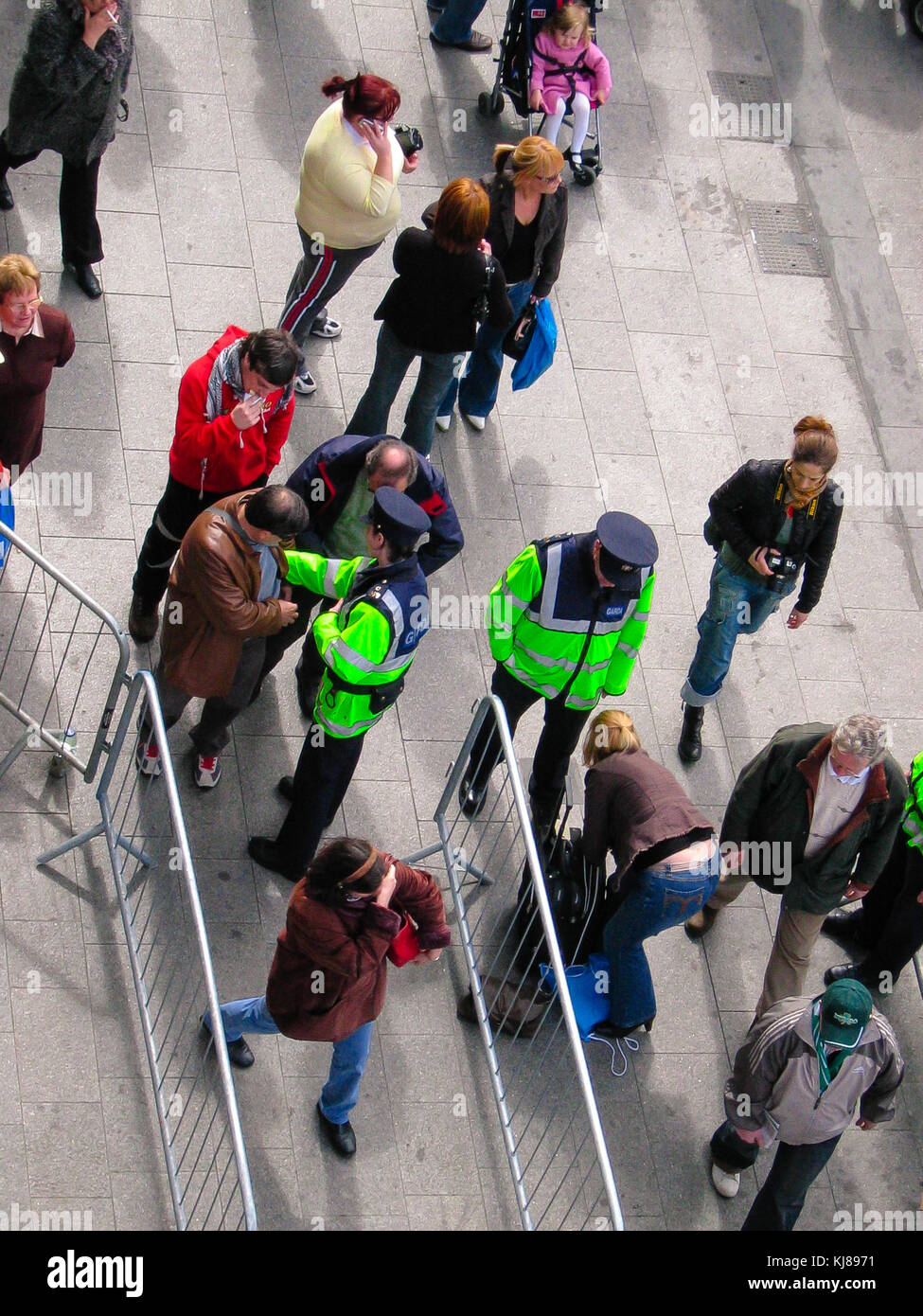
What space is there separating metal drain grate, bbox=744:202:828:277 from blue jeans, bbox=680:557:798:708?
327 centimetres

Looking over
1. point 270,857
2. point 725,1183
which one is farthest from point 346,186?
point 725,1183

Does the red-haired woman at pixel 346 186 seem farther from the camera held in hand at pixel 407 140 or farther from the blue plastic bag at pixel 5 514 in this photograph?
the blue plastic bag at pixel 5 514

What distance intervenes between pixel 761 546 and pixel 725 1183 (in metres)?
2.86

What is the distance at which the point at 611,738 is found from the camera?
7012 mm

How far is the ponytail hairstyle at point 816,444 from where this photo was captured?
24.7 feet

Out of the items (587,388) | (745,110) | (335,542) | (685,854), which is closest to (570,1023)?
(685,854)

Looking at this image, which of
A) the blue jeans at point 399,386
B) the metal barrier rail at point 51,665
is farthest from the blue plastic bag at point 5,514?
the blue jeans at point 399,386

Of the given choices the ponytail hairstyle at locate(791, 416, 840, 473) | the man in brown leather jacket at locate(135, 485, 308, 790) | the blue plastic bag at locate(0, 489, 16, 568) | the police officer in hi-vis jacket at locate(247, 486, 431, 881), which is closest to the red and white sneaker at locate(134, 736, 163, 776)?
the man in brown leather jacket at locate(135, 485, 308, 790)

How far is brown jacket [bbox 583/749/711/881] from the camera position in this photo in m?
6.81

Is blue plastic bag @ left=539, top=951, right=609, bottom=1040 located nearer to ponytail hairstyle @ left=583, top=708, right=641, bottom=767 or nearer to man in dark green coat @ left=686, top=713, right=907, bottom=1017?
man in dark green coat @ left=686, top=713, right=907, bottom=1017

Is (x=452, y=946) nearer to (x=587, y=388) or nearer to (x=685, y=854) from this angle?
(x=685, y=854)

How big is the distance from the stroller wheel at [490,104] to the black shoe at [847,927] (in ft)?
18.4

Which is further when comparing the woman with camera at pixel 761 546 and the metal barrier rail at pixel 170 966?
the woman with camera at pixel 761 546

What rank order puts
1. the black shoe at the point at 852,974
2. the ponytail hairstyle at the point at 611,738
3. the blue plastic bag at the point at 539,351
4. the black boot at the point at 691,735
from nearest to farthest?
the ponytail hairstyle at the point at 611,738
the black shoe at the point at 852,974
the black boot at the point at 691,735
the blue plastic bag at the point at 539,351
